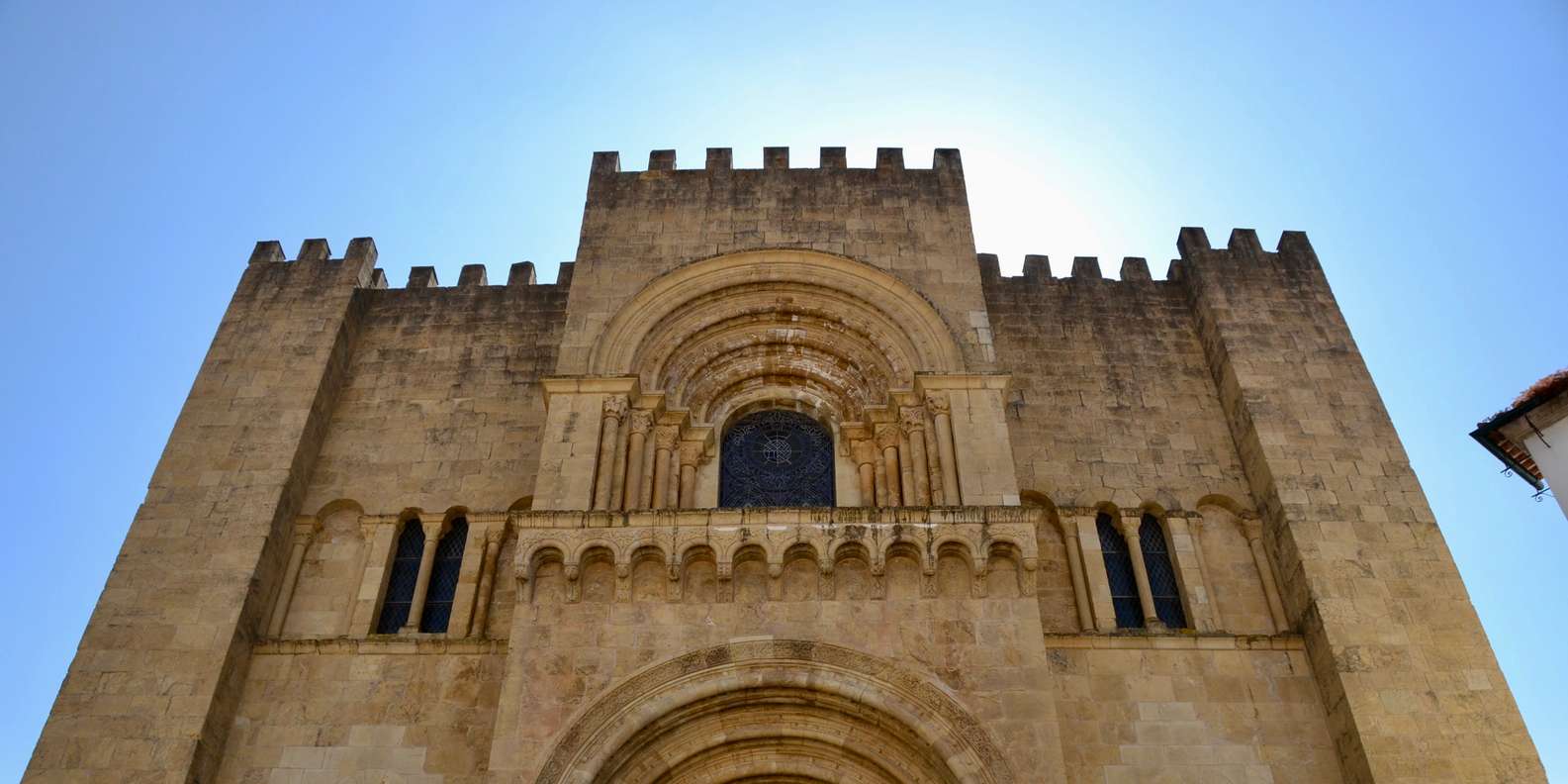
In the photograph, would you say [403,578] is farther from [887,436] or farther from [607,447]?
[887,436]

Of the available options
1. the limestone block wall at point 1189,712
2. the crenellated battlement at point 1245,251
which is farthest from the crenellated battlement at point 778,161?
the limestone block wall at point 1189,712

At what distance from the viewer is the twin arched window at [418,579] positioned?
42.2ft

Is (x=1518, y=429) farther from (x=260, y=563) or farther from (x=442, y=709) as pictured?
(x=260, y=563)

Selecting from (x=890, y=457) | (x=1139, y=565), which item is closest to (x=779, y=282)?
(x=890, y=457)

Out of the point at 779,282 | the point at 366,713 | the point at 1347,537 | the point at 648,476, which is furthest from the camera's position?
the point at 779,282

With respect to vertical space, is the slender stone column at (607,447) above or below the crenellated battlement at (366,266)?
below

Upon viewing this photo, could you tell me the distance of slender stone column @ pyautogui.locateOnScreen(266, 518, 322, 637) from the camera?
41.3ft

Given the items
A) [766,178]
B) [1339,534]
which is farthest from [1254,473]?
[766,178]

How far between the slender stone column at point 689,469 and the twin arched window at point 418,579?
265 cm

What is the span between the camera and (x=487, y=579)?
12766 millimetres

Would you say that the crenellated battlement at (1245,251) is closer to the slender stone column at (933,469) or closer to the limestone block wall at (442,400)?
the slender stone column at (933,469)

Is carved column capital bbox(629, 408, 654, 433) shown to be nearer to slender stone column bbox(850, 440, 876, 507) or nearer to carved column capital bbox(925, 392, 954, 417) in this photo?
slender stone column bbox(850, 440, 876, 507)

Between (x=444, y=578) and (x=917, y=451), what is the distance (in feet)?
18.6

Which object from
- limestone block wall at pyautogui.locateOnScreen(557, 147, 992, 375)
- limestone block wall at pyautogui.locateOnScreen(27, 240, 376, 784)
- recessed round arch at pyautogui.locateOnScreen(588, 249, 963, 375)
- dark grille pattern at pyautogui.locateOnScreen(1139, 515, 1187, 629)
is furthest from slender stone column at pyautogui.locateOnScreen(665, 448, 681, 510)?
dark grille pattern at pyautogui.locateOnScreen(1139, 515, 1187, 629)
